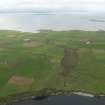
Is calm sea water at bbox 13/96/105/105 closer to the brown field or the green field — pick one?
the green field

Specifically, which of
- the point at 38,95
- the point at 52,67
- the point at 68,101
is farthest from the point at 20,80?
the point at 68,101

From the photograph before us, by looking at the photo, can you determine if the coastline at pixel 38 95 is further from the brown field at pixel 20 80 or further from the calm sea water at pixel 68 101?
the brown field at pixel 20 80

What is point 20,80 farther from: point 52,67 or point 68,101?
point 68,101

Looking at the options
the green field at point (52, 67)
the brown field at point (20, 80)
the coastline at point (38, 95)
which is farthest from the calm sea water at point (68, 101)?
the brown field at point (20, 80)

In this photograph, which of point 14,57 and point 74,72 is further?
point 14,57

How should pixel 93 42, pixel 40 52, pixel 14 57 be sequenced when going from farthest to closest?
pixel 93 42 → pixel 40 52 → pixel 14 57

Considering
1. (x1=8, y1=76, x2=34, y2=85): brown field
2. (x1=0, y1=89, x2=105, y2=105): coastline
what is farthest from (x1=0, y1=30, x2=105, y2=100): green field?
(x1=0, y1=89, x2=105, y2=105): coastline

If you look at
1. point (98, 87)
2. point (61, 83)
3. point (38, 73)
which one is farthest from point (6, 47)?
point (98, 87)

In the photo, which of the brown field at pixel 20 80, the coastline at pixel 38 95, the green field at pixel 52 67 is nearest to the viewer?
the coastline at pixel 38 95

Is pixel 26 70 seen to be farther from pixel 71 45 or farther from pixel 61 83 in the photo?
pixel 71 45
